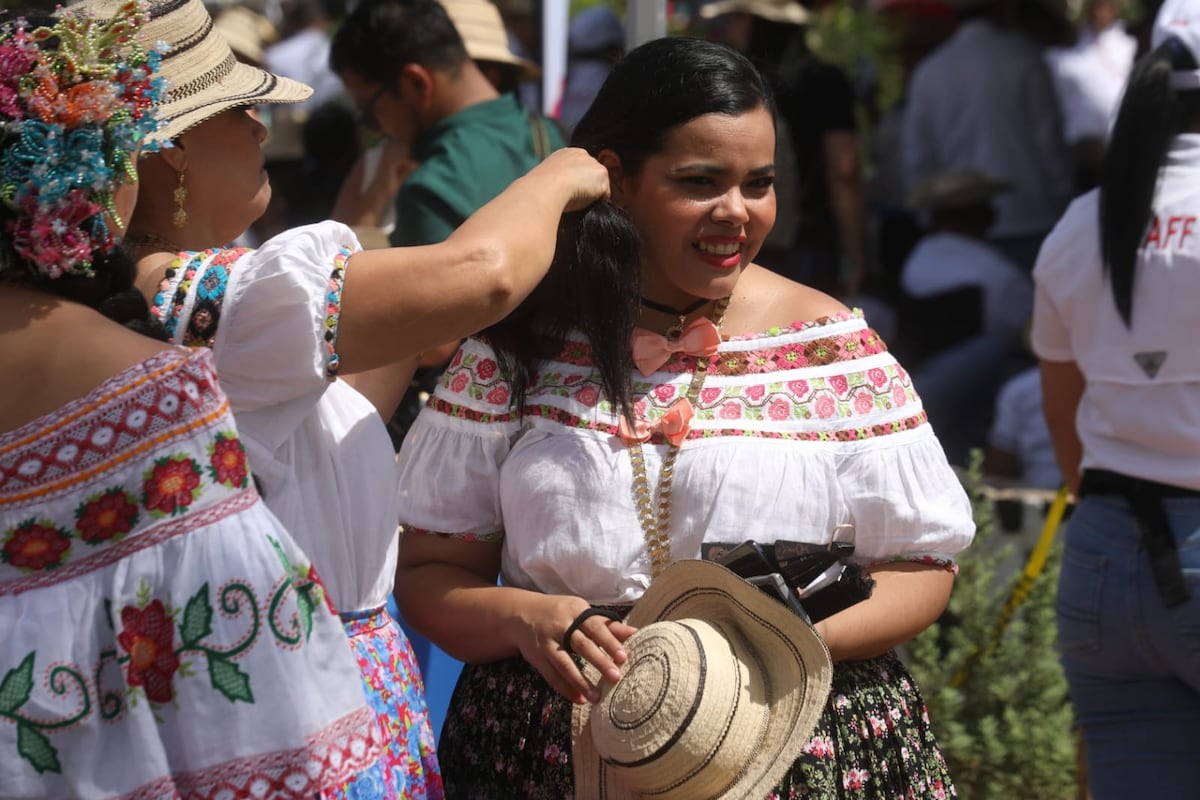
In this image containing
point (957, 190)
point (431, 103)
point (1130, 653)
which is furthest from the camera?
point (957, 190)

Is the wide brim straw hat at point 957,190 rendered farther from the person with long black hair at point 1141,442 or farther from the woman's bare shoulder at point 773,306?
the woman's bare shoulder at point 773,306

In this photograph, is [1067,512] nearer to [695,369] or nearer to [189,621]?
[695,369]

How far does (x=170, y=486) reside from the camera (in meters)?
1.76

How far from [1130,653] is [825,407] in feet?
3.40

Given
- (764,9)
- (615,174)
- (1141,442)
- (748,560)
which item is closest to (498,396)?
(615,174)

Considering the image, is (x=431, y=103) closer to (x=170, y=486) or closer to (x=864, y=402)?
(x=864, y=402)

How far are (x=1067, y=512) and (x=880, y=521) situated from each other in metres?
2.77

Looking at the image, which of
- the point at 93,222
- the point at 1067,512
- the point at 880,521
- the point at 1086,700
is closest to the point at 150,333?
the point at 93,222

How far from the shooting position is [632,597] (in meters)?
2.47

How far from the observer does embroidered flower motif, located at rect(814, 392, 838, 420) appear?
2484 millimetres

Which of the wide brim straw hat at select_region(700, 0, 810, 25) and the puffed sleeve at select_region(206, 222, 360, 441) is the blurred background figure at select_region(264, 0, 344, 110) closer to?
the wide brim straw hat at select_region(700, 0, 810, 25)

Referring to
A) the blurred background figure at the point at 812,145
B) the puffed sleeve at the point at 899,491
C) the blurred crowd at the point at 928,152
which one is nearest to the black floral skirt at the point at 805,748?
the puffed sleeve at the point at 899,491

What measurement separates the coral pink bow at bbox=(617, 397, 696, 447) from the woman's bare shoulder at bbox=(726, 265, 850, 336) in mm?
201

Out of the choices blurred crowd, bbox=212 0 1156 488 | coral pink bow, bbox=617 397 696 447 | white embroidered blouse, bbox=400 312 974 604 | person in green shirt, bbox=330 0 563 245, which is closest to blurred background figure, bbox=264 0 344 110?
blurred crowd, bbox=212 0 1156 488
